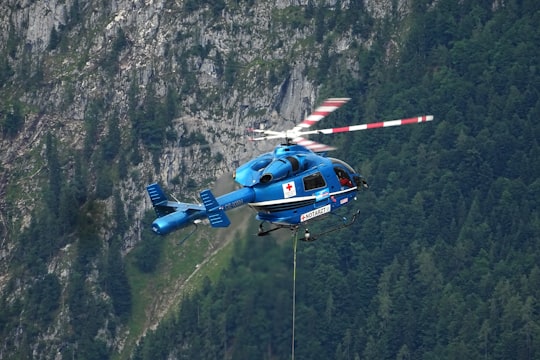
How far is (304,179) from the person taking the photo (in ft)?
408

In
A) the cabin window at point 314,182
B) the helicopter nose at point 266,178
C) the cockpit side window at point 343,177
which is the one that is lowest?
the cockpit side window at point 343,177

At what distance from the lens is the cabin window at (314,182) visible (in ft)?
408

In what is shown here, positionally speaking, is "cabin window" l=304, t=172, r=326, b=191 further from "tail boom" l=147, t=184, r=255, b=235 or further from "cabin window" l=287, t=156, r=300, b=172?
"tail boom" l=147, t=184, r=255, b=235

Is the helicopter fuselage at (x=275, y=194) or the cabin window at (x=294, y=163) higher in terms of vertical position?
the cabin window at (x=294, y=163)

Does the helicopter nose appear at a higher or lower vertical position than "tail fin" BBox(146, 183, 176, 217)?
higher

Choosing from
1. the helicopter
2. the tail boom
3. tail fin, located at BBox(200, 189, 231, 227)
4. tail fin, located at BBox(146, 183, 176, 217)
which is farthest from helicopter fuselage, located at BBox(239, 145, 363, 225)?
tail fin, located at BBox(146, 183, 176, 217)

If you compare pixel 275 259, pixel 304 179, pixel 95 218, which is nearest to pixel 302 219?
pixel 304 179

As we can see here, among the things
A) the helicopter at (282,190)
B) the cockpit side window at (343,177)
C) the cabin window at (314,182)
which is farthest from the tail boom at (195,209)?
the cockpit side window at (343,177)

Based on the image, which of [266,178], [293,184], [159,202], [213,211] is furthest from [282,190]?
[159,202]

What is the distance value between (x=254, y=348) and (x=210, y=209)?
38374mm

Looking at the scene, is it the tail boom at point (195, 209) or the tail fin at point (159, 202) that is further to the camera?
the tail fin at point (159, 202)

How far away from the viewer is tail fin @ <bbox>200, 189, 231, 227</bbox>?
120 metres

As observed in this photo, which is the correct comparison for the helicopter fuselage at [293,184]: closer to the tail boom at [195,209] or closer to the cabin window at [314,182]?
the cabin window at [314,182]

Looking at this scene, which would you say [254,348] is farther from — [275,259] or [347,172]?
[347,172]
